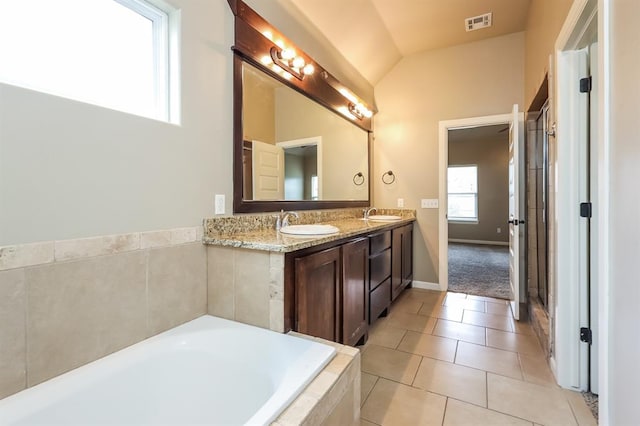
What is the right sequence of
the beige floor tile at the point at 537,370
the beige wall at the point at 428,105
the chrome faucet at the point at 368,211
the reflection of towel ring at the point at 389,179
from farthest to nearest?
the reflection of towel ring at the point at 389,179, the chrome faucet at the point at 368,211, the beige wall at the point at 428,105, the beige floor tile at the point at 537,370

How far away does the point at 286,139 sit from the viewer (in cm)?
233

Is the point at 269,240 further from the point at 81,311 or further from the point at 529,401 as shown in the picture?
the point at 529,401

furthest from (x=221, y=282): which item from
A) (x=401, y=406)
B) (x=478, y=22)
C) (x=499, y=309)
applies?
(x=478, y=22)

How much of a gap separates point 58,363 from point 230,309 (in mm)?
669

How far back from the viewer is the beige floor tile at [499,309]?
9.32 ft

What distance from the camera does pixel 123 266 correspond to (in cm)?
123

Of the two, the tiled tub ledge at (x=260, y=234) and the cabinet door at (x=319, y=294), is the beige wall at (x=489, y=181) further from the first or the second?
the cabinet door at (x=319, y=294)

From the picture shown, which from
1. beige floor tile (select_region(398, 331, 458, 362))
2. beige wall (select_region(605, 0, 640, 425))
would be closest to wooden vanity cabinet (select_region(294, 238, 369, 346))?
beige floor tile (select_region(398, 331, 458, 362))

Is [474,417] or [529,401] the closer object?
[474,417]

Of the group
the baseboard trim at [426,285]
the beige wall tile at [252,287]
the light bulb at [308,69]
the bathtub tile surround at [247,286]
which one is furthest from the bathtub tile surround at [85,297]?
the baseboard trim at [426,285]

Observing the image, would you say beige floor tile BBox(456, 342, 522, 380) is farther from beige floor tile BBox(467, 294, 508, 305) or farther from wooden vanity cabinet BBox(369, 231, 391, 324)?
beige floor tile BBox(467, 294, 508, 305)

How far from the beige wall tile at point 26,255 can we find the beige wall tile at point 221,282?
0.67m

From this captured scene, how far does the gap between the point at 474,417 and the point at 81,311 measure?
1841 millimetres

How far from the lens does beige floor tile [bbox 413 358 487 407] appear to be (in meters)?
1.64
